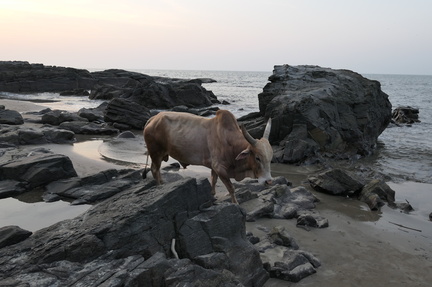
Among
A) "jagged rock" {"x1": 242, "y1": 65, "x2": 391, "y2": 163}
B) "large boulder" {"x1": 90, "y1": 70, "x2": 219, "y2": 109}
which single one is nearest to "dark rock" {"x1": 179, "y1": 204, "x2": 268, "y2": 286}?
"jagged rock" {"x1": 242, "y1": 65, "x2": 391, "y2": 163}

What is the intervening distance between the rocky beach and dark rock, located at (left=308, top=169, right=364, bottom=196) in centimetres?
3

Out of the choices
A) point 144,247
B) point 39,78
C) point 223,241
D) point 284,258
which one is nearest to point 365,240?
point 284,258

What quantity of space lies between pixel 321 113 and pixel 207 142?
9.89m

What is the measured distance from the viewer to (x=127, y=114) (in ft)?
74.9

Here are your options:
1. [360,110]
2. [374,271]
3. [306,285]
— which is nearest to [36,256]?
[306,285]

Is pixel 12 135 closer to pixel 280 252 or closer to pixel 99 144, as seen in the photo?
pixel 99 144

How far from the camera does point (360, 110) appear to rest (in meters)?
18.1

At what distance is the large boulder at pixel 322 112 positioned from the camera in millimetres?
15672

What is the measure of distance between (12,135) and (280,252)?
40.2 feet

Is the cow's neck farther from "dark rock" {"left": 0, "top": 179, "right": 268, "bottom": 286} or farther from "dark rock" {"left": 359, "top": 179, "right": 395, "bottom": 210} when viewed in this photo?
"dark rock" {"left": 359, "top": 179, "right": 395, "bottom": 210}

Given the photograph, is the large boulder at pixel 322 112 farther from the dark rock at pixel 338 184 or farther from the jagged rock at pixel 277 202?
the jagged rock at pixel 277 202

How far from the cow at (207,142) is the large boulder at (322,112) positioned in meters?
7.14

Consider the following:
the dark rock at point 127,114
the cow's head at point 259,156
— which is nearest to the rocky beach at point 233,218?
the cow's head at point 259,156

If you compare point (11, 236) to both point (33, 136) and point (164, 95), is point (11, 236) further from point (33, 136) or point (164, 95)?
point (164, 95)
